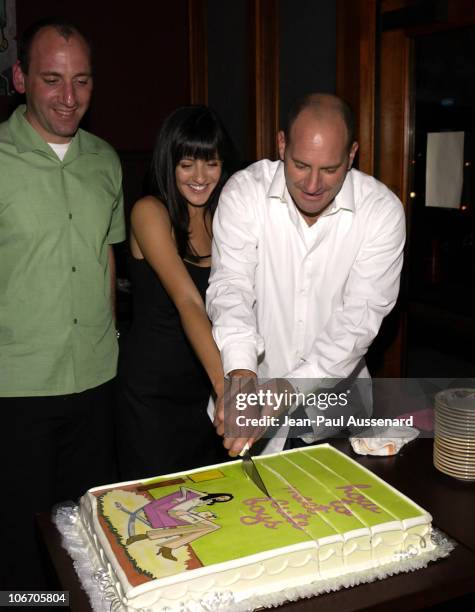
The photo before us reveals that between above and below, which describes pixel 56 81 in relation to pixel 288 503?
above

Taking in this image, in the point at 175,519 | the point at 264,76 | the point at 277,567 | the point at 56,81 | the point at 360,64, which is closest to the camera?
the point at 277,567

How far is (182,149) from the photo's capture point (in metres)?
2.16

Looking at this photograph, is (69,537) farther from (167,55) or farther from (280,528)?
(167,55)

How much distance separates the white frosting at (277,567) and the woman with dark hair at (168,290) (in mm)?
938

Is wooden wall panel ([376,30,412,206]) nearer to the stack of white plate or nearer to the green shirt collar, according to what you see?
the green shirt collar

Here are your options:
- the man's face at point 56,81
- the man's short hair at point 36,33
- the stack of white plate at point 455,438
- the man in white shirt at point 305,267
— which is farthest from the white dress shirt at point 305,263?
the man's short hair at point 36,33

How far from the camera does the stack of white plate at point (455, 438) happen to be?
4.80ft

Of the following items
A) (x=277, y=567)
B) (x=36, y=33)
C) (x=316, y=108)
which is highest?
(x=36, y=33)

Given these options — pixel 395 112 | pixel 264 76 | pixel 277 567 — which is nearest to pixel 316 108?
pixel 277 567

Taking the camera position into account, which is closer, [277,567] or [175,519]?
[277,567]

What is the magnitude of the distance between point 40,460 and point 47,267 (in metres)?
0.55

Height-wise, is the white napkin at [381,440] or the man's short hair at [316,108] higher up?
the man's short hair at [316,108]

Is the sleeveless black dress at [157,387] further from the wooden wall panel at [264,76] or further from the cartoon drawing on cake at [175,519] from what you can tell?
the wooden wall panel at [264,76]

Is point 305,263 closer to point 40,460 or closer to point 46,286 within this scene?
point 46,286
